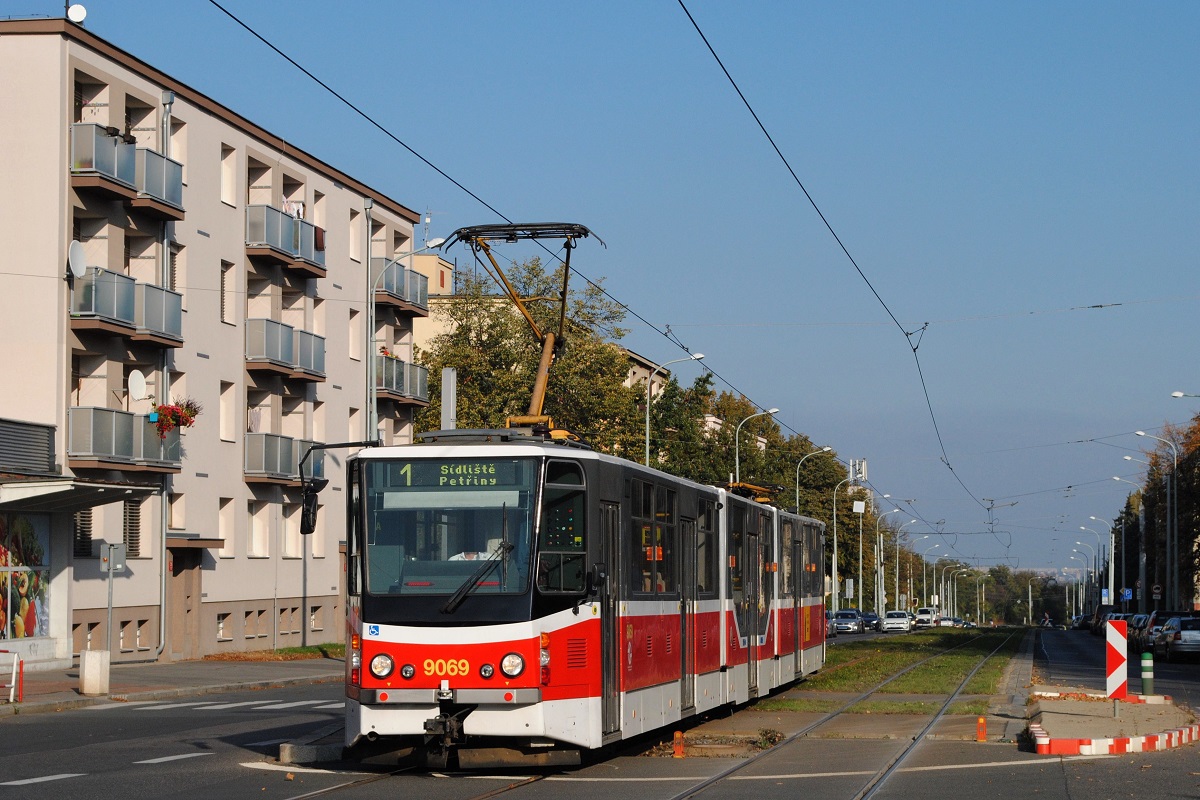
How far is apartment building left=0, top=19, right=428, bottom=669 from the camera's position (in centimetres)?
3494

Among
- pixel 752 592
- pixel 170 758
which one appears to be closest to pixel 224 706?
pixel 752 592

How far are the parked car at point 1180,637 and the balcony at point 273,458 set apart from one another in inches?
996

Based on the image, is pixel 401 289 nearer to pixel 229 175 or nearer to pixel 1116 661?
pixel 229 175

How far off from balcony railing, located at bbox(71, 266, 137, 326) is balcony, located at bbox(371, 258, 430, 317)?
16.3m

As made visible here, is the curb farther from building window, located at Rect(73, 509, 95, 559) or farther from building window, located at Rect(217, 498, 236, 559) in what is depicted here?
building window, located at Rect(217, 498, 236, 559)

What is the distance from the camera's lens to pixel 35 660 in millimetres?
33688

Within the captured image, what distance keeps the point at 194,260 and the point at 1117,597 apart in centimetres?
10019

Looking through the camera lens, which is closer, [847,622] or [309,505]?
[309,505]

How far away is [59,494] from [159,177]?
32.0 ft

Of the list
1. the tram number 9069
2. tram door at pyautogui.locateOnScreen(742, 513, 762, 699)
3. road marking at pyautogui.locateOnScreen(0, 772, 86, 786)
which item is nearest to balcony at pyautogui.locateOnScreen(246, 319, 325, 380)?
tram door at pyautogui.locateOnScreen(742, 513, 762, 699)

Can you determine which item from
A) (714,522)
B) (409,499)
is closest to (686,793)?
(409,499)

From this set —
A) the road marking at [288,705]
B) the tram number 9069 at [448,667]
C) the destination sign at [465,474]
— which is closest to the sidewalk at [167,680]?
Result: the road marking at [288,705]

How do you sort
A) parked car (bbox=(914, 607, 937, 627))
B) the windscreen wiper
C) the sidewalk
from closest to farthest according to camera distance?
1. the windscreen wiper
2. the sidewalk
3. parked car (bbox=(914, 607, 937, 627))

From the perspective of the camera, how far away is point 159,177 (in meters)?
37.9
